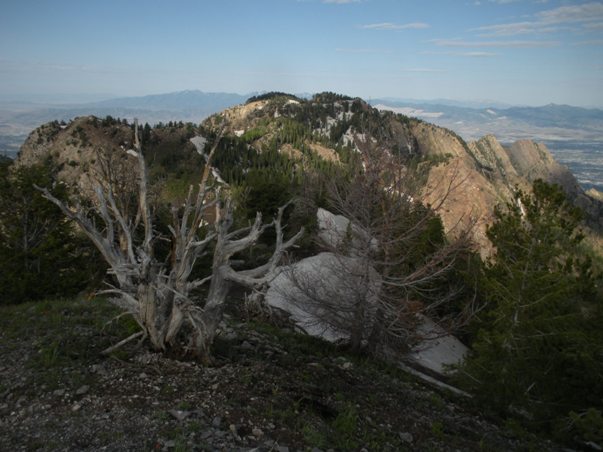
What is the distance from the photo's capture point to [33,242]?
17109 millimetres

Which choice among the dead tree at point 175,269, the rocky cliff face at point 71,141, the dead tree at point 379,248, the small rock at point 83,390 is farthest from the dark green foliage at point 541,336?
the rocky cliff face at point 71,141

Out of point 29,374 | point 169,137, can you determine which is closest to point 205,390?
point 29,374

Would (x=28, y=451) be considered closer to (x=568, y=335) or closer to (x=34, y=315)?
(x=34, y=315)

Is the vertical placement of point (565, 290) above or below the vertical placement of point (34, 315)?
above

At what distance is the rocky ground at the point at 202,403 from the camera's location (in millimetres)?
6070

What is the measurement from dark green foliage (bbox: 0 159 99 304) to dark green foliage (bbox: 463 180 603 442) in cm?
1623

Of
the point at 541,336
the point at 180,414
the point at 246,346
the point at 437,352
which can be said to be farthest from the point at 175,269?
the point at 437,352

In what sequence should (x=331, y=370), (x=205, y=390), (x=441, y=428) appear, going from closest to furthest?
(x=205, y=390), (x=441, y=428), (x=331, y=370)

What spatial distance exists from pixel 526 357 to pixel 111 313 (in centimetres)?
1278

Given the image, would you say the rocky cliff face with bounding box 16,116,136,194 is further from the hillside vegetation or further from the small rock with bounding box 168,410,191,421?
the small rock with bounding box 168,410,191,421

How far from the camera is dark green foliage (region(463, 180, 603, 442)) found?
477 inches

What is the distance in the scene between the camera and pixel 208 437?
6074 mm

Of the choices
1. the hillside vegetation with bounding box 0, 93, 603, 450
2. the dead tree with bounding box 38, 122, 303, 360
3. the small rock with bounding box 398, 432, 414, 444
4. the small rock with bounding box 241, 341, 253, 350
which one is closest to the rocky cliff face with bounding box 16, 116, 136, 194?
the hillside vegetation with bounding box 0, 93, 603, 450

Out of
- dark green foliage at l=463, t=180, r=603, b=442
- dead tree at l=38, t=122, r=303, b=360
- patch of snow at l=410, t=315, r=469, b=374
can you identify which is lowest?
patch of snow at l=410, t=315, r=469, b=374
